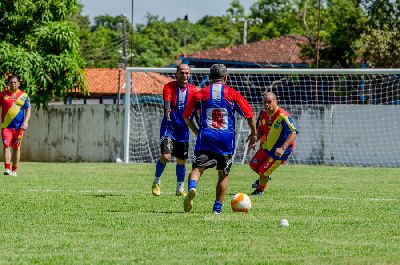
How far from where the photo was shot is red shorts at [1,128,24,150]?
20.4 m

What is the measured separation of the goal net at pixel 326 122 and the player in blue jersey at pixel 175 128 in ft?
42.2

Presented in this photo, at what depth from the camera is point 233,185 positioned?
18.4 m

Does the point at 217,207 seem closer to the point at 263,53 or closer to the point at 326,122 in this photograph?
the point at 326,122

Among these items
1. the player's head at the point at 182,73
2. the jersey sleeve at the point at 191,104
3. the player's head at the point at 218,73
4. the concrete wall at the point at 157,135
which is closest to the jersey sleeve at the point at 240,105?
the player's head at the point at 218,73

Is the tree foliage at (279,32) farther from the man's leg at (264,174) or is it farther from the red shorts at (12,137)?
the man's leg at (264,174)

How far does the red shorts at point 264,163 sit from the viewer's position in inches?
626

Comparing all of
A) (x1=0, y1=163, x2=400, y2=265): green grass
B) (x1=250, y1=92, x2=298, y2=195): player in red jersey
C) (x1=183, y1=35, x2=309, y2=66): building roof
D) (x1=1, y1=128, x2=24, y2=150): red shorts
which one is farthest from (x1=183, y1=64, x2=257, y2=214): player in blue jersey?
(x1=183, y1=35, x2=309, y2=66): building roof

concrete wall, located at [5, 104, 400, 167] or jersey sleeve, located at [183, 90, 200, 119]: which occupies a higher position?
jersey sleeve, located at [183, 90, 200, 119]

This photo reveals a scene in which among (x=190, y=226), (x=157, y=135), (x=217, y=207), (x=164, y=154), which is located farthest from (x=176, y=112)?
(x=157, y=135)

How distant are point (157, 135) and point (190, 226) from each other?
19.9 m

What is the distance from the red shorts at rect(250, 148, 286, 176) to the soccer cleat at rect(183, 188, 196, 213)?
13.6ft

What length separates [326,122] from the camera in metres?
29.8

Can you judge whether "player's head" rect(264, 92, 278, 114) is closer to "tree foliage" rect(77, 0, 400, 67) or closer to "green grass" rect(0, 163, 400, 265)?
"green grass" rect(0, 163, 400, 265)

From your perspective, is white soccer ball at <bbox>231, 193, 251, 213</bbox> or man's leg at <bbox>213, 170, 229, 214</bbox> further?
white soccer ball at <bbox>231, 193, 251, 213</bbox>
